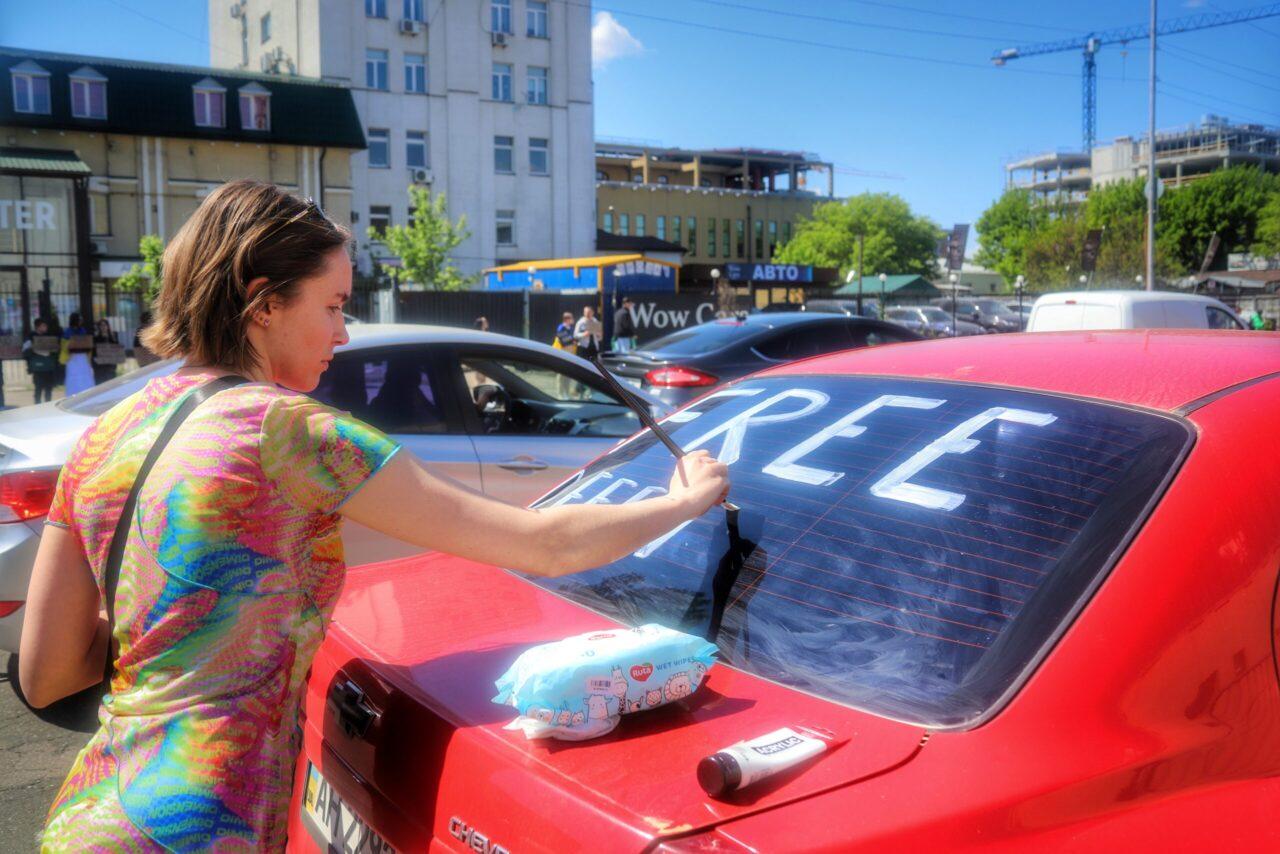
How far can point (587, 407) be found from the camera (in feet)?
20.6

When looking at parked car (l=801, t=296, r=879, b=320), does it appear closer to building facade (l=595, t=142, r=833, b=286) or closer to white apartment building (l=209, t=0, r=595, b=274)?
white apartment building (l=209, t=0, r=595, b=274)

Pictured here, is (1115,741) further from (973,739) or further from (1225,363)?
(1225,363)

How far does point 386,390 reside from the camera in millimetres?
5172

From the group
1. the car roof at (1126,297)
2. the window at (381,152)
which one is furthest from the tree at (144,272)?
the car roof at (1126,297)

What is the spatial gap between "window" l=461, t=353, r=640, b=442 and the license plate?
12.0 feet

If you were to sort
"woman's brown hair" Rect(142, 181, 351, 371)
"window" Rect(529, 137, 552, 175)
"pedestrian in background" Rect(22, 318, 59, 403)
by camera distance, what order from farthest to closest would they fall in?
"window" Rect(529, 137, 552, 175)
"pedestrian in background" Rect(22, 318, 59, 403)
"woman's brown hair" Rect(142, 181, 351, 371)

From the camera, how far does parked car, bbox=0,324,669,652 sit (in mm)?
4262

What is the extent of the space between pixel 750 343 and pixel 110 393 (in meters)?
6.84

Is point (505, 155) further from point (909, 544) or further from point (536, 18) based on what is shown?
point (909, 544)

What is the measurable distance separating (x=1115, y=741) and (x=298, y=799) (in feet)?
4.58

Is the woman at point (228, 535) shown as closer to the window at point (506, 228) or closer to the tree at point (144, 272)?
the tree at point (144, 272)

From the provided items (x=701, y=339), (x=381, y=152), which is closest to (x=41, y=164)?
(x=701, y=339)

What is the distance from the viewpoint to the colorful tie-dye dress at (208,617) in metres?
1.45

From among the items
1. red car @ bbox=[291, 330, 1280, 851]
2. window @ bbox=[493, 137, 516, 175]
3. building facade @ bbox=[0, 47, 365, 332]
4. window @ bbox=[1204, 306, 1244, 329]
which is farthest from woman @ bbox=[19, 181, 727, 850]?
window @ bbox=[493, 137, 516, 175]
